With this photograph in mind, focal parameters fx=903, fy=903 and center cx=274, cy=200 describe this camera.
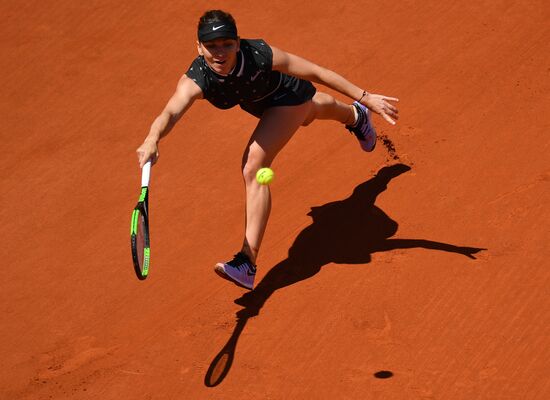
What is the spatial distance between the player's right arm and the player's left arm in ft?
1.78

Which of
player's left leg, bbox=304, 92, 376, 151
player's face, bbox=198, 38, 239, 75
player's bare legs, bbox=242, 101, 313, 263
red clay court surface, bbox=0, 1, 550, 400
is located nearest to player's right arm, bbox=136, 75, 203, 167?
player's face, bbox=198, 38, 239, 75

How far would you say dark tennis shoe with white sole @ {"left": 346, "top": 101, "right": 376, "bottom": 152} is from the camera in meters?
6.86

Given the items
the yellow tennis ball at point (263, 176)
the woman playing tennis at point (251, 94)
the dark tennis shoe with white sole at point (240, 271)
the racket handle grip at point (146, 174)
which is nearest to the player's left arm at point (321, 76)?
the woman playing tennis at point (251, 94)

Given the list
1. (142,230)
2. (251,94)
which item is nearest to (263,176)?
(251,94)

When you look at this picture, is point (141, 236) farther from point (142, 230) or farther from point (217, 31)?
point (217, 31)

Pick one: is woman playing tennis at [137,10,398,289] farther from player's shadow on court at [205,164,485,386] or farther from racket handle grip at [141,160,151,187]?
player's shadow on court at [205,164,485,386]

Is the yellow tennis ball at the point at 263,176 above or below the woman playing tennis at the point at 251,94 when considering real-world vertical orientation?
below

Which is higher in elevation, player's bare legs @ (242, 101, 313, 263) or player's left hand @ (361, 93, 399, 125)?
player's left hand @ (361, 93, 399, 125)

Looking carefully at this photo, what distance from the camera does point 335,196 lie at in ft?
22.5

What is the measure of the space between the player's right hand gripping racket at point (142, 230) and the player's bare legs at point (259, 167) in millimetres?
686

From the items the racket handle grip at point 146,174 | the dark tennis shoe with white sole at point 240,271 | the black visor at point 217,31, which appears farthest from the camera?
the dark tennis shoe with white sole at point 240,271

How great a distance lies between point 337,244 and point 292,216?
1.71ft

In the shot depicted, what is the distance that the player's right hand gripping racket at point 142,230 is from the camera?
4.95 m

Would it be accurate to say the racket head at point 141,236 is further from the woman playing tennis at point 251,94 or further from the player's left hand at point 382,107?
the player's left hand at point 382,107
